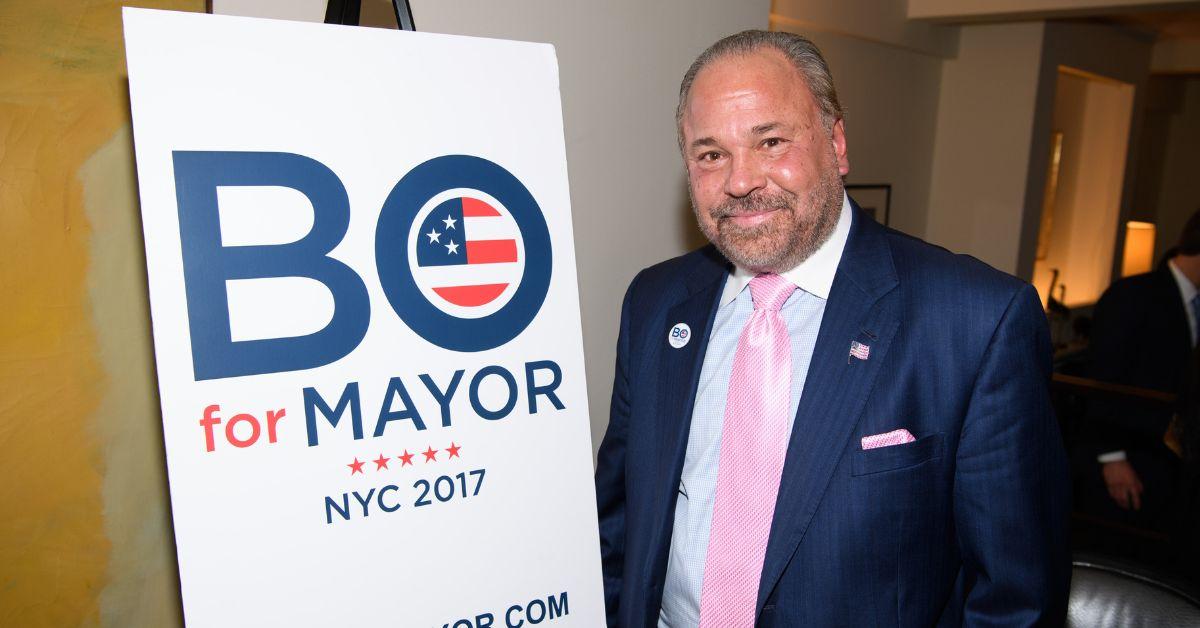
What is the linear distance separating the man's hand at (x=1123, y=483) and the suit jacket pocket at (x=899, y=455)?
253 cm

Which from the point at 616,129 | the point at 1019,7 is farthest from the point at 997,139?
the point at 616,129

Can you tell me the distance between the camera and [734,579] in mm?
1270

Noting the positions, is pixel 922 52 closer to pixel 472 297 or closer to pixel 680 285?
pixel 680 285

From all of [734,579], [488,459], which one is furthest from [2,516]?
[734,579]

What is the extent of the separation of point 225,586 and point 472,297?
0.56 m

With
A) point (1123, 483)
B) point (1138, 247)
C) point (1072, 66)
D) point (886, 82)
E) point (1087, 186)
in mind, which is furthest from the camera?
point (1087, 186)

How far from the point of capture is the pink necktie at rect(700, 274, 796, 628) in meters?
1.26

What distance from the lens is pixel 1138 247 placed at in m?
6.05

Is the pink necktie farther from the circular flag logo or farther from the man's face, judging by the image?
the circular flag logo

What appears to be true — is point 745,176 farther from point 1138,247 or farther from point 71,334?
point 1138,247

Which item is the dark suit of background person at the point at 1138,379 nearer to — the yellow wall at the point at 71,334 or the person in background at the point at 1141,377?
the person in background at the point at 1141,377

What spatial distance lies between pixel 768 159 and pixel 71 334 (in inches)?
47.9

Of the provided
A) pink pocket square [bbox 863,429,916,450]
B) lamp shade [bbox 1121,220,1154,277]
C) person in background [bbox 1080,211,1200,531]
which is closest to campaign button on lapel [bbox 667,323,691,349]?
pink pocket square [bbox 863,429,916,450]

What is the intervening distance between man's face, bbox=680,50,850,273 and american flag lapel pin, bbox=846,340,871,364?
189 mm
